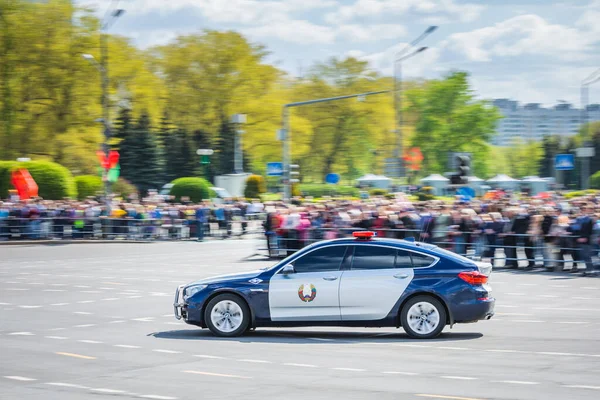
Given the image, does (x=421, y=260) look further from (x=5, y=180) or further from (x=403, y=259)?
(x=5, y=180)

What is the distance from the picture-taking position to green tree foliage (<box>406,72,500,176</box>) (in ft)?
347

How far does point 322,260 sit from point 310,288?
466mm

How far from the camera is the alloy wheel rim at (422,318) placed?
14.1 metres

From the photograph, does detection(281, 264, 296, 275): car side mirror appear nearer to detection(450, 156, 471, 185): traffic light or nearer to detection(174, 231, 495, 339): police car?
detection(174, 231, 495, 339): police car

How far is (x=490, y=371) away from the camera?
11.1 m

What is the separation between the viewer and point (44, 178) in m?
50.2

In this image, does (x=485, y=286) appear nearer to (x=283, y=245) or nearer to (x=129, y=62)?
(x=283, y=245)

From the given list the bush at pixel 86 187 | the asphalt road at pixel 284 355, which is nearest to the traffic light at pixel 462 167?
the bush at pixel 86 187

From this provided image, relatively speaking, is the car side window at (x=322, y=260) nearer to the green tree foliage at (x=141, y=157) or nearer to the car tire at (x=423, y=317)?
the car tire at (x=423, y=317)

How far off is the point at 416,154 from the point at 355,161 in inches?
875

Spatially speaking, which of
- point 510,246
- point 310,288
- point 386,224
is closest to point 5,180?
point 386,224

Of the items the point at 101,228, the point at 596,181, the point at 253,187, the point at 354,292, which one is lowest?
the point at 354,292

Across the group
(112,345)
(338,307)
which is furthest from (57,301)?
(338,307)

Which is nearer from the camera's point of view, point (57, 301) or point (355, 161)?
point (57, 301)
